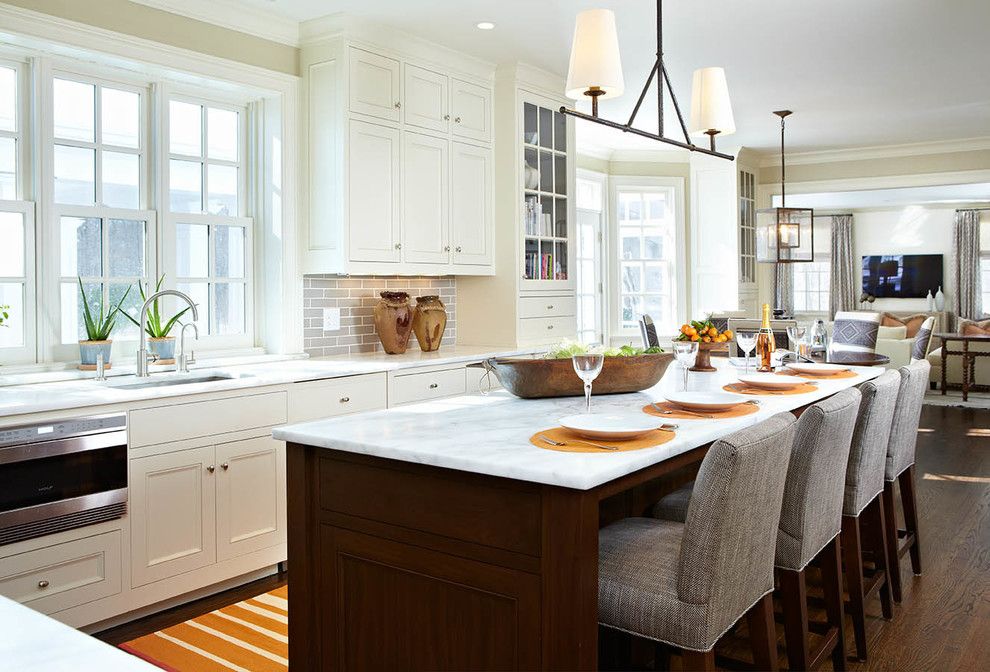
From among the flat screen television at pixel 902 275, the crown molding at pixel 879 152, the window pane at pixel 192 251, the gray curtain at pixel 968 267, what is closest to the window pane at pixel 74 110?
the window pane at pixel 192 251

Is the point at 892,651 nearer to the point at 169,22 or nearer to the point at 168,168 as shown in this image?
the point at 168,168

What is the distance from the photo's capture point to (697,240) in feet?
28.9

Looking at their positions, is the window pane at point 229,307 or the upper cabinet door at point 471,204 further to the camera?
the upper cabinet door at point 471,204

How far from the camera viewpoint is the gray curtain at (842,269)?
13.2 m

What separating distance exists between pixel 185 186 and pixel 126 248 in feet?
1.53

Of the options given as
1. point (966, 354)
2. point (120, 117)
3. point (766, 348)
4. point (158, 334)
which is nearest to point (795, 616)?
point (766, 348)

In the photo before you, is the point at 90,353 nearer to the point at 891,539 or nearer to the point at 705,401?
the point at 705,401

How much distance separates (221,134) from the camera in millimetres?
4426

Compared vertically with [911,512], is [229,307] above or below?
above

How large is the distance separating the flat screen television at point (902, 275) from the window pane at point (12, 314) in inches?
486

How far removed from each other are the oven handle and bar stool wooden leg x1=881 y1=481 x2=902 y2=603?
301 cm

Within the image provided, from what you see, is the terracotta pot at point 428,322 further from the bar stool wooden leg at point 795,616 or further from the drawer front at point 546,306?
the bar stool wooden leg at point 795,616

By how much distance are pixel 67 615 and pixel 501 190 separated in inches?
141

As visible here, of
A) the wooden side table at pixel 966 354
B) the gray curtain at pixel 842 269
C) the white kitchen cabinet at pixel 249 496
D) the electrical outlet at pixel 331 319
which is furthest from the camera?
the gray curtain at pixel 842 269
